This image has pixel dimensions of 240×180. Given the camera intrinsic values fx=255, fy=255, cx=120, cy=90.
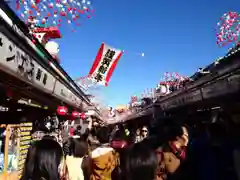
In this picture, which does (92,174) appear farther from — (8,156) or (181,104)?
(181,104)

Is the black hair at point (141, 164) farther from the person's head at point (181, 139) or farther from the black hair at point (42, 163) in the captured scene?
the black hair at point (42, 163)

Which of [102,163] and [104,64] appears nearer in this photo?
[102,163]

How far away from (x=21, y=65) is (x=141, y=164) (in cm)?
182

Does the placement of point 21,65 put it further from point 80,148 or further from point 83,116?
point 83,116

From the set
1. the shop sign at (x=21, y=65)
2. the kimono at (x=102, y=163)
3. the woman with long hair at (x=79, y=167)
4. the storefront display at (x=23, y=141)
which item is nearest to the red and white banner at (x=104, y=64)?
the storefront display at (x=23, y=141)

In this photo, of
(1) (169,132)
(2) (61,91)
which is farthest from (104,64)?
(1) (169,132)

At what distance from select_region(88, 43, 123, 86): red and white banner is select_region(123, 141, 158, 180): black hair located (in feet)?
25.0

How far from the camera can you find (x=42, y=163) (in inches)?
123

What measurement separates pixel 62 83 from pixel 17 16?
2721mm

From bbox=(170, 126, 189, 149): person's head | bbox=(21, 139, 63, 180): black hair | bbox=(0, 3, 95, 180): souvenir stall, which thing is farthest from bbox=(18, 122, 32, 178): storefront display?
bbox=(170, 126, 189, 149): person's head

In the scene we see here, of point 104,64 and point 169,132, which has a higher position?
point 104,64

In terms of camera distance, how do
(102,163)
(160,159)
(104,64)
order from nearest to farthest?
(160,159)
(102,163)
(104,64)

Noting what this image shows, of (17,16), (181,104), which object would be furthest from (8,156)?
(181,104)

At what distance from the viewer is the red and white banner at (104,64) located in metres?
10.4
